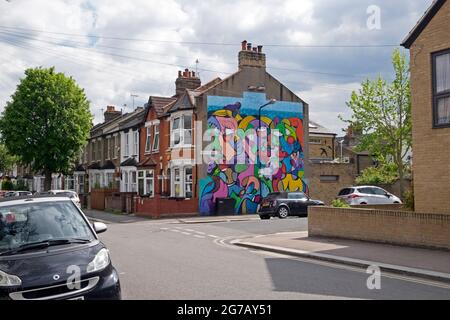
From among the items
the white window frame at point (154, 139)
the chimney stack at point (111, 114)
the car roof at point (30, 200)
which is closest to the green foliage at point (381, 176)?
the white window frame at point (154, 139)

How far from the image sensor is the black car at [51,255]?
590 centimetres

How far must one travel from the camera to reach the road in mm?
8102

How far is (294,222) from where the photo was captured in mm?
23047

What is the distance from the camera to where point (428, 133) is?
14.1 m

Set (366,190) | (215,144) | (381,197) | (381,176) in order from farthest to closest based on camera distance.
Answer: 1. (381,176)
2. (215,144)
3. (381,197)
4. (366,190)

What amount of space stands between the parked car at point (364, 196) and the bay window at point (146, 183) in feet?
44.9

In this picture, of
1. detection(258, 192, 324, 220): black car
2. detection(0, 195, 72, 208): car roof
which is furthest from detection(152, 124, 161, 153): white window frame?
detection(0, 195, 72, 208): car roof

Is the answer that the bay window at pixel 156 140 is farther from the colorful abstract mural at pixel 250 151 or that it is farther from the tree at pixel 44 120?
the tree at pixel 44 120

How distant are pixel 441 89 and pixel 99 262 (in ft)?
36.7

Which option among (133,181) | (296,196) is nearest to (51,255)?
(296,196)

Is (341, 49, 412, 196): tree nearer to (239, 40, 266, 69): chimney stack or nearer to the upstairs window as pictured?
(239, 40, 266, 69): chimney stack

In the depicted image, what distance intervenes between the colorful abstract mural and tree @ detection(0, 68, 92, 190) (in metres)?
14.3

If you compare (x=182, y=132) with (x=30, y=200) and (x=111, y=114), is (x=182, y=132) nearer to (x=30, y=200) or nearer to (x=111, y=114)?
(x=111, y=114)

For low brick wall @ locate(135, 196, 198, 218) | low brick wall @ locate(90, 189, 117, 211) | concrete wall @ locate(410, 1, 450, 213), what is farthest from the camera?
low brick wall @ locate(90, 189, 117, 211)
